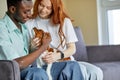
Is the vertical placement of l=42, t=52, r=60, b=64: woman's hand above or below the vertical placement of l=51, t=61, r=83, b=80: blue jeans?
above

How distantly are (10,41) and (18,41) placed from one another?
65mm

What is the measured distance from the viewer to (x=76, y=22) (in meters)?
2.87

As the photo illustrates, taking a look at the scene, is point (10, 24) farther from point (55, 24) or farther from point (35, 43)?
point (55, 24)

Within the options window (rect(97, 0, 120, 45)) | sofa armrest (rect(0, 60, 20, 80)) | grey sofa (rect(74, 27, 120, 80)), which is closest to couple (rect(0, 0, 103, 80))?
sofa armrest (rect(0, 60, 20, 80))

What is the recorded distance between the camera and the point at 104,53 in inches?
89.6

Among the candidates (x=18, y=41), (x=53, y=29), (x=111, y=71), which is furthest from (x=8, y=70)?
(x=111, y=71)

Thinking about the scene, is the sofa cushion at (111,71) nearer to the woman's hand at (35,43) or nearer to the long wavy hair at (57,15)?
the long wavy hair at (57,15)

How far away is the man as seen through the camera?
1256 mm

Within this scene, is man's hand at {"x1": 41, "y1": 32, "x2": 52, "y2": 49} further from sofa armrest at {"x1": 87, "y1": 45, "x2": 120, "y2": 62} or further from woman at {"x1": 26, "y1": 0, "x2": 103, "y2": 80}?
sofa armrest at {"x1": 87, "y1": 45, "x2": 120, "y2": 62}

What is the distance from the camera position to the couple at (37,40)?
128 centimetres

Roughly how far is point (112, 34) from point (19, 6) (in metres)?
1.73

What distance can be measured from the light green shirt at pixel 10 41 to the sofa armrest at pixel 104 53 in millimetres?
935

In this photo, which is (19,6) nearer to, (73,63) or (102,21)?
(73,63)

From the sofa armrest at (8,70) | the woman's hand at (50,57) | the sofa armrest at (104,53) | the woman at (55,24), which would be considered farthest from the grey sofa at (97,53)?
the sofa armrest at (8,70)
